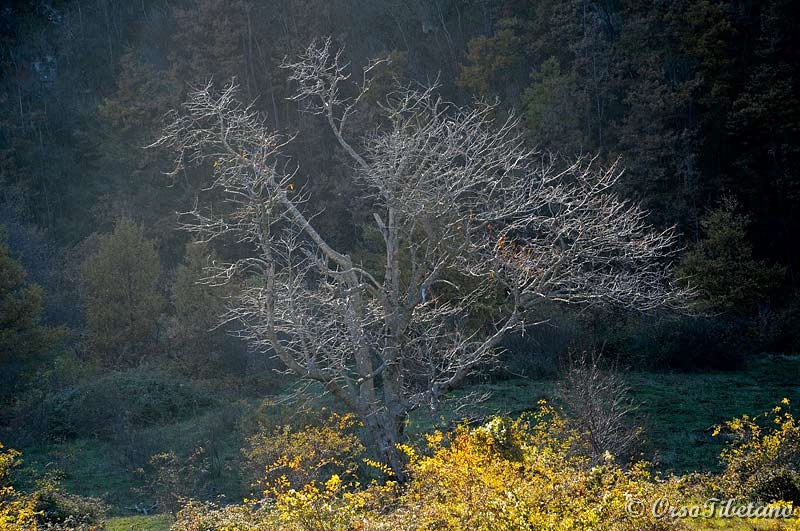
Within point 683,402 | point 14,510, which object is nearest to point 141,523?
point 14,510

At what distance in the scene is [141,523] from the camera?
11.0 meters

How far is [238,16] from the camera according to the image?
3077cm

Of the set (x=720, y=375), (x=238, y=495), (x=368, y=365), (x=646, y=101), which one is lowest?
(x=720, y=375)

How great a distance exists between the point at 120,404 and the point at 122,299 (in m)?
6.03

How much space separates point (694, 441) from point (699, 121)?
48.1 feet

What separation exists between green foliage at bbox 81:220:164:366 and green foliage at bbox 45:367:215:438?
360cm

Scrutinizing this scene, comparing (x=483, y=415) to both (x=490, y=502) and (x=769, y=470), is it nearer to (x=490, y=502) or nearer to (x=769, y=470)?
(x=769, y=470)

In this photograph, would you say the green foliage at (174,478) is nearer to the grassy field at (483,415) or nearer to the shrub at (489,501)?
the grassy field at (483,415)

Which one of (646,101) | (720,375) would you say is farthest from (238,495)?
(646,101)

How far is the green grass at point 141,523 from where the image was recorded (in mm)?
10594

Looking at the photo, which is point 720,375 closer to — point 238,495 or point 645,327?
point 645,327

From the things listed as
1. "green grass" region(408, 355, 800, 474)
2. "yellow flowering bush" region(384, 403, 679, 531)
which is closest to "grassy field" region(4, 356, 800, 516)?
"green grass" region(408, 355, 800, 474)

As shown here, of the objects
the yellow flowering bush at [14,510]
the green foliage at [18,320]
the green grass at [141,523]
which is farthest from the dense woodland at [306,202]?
the green grass at [141,523]

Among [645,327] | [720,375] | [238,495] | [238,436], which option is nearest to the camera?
[238,495]
